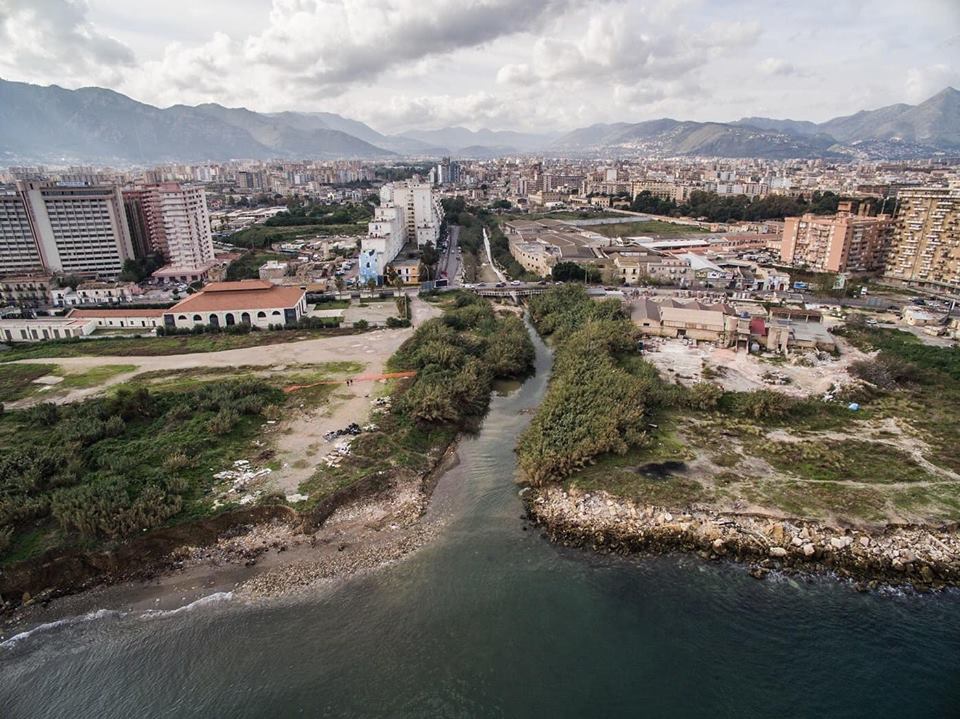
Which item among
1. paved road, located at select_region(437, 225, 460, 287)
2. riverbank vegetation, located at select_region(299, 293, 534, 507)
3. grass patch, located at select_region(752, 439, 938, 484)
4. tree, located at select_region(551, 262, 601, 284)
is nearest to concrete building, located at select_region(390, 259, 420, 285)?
paved road, located at select_region(437, 225, 460, 287)

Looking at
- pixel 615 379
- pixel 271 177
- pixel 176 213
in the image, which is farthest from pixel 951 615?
pixel 271 177

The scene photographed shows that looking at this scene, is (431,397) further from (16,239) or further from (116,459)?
(16,239)

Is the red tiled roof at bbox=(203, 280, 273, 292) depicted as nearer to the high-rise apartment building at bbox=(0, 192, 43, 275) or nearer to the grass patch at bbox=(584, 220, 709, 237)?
the high-rise apartment building at bbox=(0, 192, 43, 275)

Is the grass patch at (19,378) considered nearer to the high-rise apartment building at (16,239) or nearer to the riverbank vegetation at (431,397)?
the riverbank vegetation at (431,397)

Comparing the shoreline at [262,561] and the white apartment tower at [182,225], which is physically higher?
the white apartment tower at [182,225]

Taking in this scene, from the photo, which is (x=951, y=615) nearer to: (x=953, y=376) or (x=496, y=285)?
(x=953, y=376)

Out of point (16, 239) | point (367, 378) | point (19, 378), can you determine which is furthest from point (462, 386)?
point (16, 239)

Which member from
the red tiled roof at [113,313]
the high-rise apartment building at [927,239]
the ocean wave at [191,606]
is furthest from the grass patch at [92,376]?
the high-rise apartment building at [927,239]
